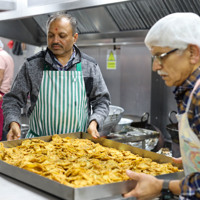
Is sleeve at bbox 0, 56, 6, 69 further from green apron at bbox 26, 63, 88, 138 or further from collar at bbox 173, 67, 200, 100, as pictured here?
collar at bbox 173, 67, 200, 100

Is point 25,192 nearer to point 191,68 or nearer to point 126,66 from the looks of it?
point 191,68

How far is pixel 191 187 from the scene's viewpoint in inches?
50.6

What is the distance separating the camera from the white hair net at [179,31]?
4.26 ft

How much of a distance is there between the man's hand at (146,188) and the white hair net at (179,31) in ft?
1.79

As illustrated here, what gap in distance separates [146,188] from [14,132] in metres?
1.34

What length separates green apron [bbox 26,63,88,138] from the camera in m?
2.63

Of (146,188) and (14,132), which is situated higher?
(14,132)

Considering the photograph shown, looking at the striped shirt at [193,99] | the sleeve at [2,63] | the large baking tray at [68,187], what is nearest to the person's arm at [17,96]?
the large baking tray at [68,187]

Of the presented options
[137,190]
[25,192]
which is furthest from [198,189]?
[25,192]

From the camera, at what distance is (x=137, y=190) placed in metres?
1.45

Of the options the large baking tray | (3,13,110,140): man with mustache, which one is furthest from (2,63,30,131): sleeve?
the large baking tray

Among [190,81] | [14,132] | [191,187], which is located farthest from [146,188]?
[14,132]

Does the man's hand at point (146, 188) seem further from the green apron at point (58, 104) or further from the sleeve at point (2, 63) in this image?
the sleeve at point (2, 63)

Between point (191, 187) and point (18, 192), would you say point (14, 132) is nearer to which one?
point (18, 192)
